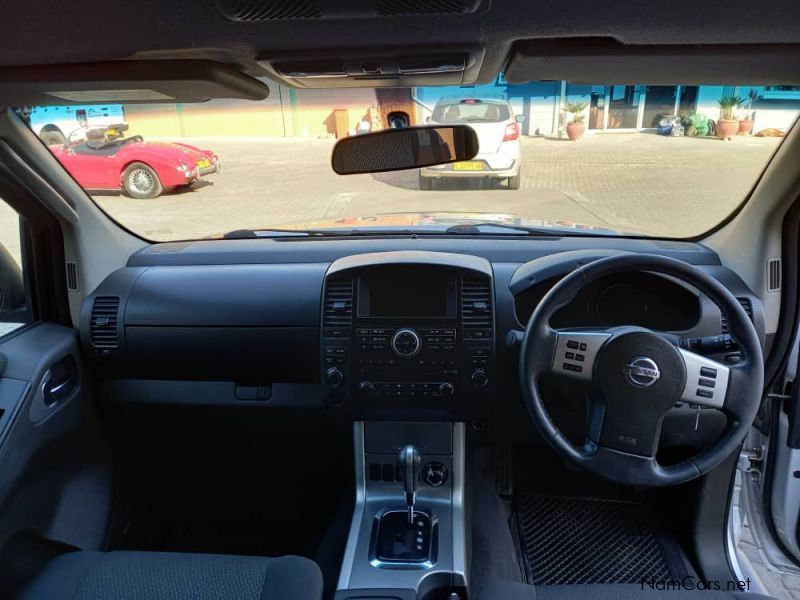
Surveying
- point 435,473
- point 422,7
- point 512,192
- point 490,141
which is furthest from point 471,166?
point 422,7

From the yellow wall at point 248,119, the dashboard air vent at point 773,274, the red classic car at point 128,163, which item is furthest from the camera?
the yellow wall at point 248,119

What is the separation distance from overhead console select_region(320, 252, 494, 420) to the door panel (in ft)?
3.54

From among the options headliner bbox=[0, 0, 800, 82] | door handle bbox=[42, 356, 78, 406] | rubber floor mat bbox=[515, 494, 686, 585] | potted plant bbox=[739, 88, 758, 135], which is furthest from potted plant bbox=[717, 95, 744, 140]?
door handle bbox=[42, 356, 78, 406]

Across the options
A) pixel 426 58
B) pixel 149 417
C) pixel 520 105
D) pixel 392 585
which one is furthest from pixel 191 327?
pixel 520 105

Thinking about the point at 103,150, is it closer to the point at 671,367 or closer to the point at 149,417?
the point at 149,417

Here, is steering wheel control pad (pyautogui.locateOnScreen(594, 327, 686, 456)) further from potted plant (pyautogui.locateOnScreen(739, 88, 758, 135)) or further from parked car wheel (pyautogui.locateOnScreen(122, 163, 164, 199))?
parked car wheel (pyautogui.locateOnScreen(122, 163, 164, 199))

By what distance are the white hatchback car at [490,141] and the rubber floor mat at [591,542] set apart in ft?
6.01

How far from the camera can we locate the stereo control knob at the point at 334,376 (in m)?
2.37

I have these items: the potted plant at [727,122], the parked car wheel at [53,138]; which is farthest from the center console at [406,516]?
the potted plant at [727,122]

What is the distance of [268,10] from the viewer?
49.7 inches

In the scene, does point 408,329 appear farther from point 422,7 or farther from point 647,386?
point 422,7

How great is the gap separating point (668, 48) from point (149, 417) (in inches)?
97.8

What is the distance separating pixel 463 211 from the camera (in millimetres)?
3107

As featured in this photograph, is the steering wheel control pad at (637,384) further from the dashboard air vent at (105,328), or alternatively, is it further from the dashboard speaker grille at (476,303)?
the dashboard air vent at (105,328)
